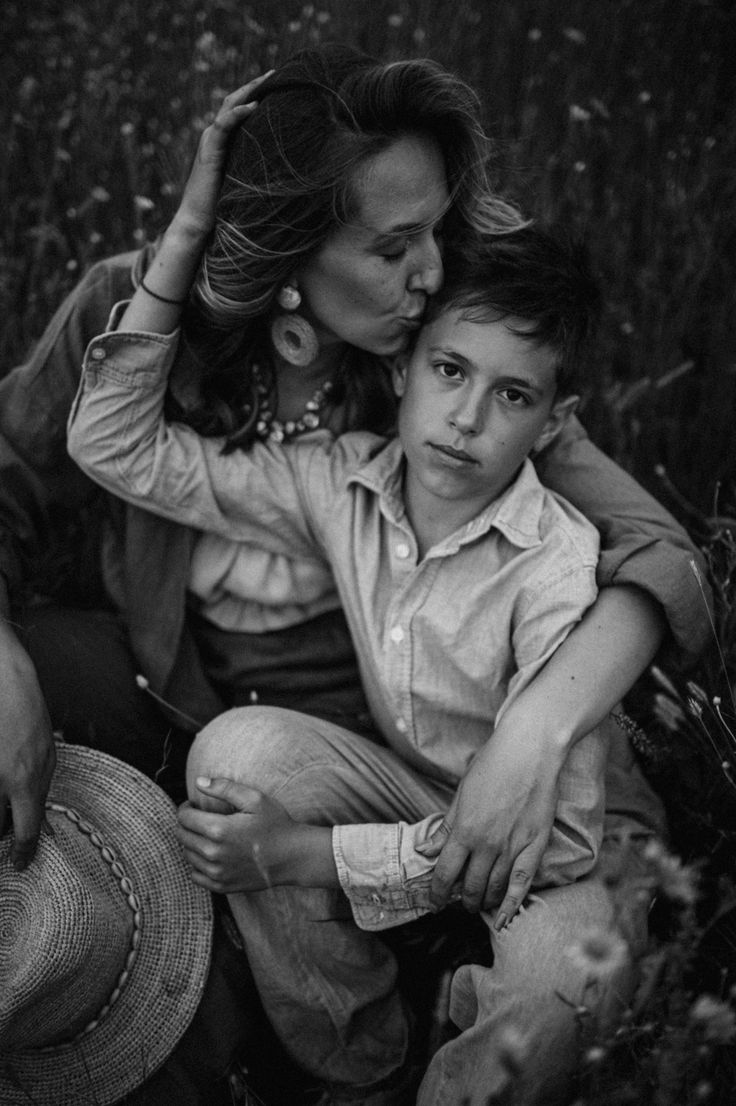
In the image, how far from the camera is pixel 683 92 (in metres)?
4.00

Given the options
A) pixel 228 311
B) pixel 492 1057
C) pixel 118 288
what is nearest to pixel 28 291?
pixel 118 288

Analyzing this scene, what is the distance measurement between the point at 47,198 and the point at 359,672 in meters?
1.88

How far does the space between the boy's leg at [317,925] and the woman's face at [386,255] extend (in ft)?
2.60

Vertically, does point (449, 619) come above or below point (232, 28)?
below

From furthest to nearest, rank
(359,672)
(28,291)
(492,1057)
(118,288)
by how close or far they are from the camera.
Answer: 1. (28,291)
2. (359,672)
3. (118,288)
4. (492,1057)

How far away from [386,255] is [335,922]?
128cm

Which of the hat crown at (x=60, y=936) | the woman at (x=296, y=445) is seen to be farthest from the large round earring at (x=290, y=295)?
the hat crown at (x=60, y=936)

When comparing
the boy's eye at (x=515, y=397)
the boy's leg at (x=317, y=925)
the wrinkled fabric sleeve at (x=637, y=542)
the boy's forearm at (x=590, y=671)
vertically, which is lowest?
A: the boy's leg at (x=317, y=925)

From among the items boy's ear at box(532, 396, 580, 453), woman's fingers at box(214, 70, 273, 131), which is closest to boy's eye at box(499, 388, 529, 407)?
boy's ear at box(532, 396, 580, 453)

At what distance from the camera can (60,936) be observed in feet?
5.72

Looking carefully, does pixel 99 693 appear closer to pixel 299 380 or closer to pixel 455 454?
pixel 299 380

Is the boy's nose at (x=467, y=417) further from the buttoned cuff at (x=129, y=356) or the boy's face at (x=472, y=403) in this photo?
the buttoned cuff at (x=129, y=356)

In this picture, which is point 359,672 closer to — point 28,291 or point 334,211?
point 334,211

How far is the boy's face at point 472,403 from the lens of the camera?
6.27 feet
